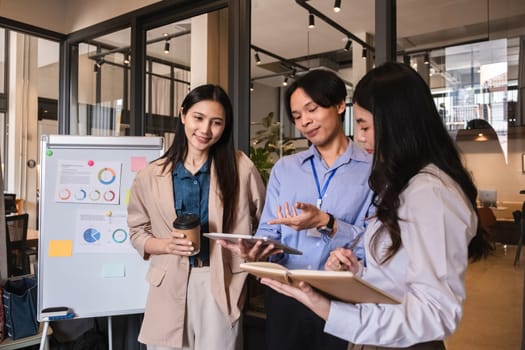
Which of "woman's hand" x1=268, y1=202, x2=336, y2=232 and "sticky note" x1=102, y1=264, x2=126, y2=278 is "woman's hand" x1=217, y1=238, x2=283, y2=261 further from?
"sticky note" x1=102, y1=264, x2=126, y2=278

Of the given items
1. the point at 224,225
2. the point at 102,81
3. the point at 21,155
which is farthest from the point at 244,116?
the point at 21,155

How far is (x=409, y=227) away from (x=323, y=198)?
1.98 ft

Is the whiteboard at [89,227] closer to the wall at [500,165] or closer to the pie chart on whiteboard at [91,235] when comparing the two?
the pie chart on whiteboard at [91,235]

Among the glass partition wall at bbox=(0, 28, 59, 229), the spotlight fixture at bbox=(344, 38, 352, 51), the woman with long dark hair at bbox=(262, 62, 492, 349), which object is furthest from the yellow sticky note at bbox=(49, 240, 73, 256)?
the glass partition wall at bbox=(0, 28, 59, 229)

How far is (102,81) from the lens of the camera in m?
3.82

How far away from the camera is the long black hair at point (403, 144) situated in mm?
911

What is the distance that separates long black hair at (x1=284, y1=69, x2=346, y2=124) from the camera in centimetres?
148

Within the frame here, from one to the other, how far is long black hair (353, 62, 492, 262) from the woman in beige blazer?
2.77 feet

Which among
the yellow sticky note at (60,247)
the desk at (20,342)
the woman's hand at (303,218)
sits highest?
the woman's hand at (303,218)

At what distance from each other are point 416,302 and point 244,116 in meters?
1.94

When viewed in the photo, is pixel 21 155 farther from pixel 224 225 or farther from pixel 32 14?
pixel 224 225

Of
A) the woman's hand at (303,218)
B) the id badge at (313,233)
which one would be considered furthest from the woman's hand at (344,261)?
the id badge at (313,233)

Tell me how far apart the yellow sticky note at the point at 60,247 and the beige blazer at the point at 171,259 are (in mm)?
614

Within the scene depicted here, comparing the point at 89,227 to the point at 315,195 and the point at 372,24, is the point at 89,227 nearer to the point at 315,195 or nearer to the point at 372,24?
the point at 315,195
